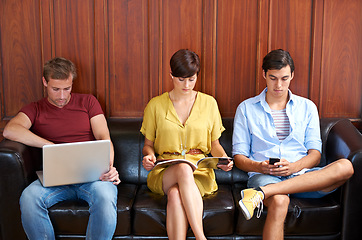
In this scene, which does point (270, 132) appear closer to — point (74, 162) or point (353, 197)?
point (353, 197)

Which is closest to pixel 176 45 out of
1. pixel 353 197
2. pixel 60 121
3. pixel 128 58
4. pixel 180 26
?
pixel 180 26

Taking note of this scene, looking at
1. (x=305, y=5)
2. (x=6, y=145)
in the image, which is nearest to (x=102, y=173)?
(x=6, y=145)

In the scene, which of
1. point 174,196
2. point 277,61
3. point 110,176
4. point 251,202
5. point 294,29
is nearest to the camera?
point 251,202

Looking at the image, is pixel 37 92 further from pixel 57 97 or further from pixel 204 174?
pixel 204 174

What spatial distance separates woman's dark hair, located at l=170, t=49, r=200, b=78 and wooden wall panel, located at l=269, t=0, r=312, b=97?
825 mm

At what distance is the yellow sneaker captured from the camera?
88.6 inches

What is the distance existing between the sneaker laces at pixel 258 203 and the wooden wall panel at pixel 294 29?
49.3 inches

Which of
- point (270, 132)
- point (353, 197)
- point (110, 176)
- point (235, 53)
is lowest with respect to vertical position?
point (353, 197)

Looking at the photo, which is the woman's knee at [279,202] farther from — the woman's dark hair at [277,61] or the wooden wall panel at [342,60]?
the wooden wall panel at [342,60]

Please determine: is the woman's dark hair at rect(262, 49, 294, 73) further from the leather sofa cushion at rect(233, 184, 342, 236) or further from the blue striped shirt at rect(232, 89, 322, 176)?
the leather sofa cushion at rect(233, 184, 342, 236)

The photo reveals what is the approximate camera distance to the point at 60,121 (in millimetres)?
2779

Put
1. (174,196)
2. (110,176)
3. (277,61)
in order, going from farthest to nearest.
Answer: (277,61) < (110,176) < (174,196)

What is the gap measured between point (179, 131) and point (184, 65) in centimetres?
45

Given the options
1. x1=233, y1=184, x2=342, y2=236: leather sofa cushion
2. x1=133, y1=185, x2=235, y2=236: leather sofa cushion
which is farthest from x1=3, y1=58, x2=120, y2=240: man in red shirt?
x1=233, y1=184, x2=342, y2=236: leather sofa cushion
